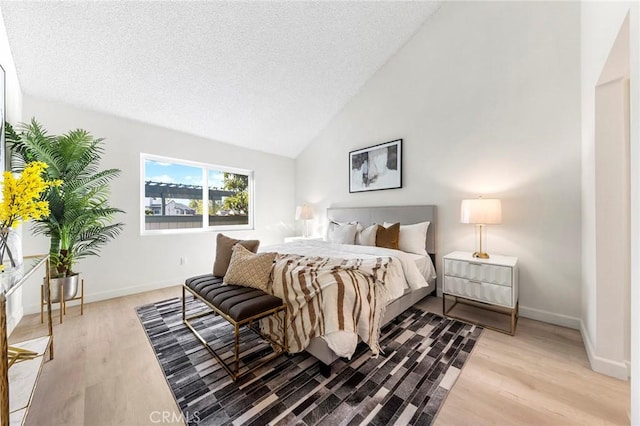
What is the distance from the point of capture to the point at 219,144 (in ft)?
13.8

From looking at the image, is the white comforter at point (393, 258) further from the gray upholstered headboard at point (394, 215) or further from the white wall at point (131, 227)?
the white wall at point (131, 227)

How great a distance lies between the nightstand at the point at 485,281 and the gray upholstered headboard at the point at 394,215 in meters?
0.53

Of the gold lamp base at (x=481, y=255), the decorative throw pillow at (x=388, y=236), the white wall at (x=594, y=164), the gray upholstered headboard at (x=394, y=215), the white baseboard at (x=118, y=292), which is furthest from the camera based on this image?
the gray upholstered headboard at (x=394, y=215)

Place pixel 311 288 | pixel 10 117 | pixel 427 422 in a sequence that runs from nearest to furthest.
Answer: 1. pixel 427 422
2. pixel 311 288
3. pixel 10 117

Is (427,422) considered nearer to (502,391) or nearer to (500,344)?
(502,391)

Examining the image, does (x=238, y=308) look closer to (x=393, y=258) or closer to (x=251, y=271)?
(x=251, y=271)

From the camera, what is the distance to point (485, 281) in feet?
7.73

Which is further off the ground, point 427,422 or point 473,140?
point 473,140

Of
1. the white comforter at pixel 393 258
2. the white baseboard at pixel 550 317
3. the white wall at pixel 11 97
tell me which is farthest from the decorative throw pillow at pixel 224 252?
the white baseboard at pixel 550 317

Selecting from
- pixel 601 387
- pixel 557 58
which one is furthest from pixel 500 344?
pixel 557 58

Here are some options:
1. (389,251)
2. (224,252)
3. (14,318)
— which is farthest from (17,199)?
A: (389,251)

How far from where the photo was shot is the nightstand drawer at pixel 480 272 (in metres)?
2.25

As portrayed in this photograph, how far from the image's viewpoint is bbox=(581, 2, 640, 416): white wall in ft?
3.25

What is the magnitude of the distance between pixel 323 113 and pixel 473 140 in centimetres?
249
